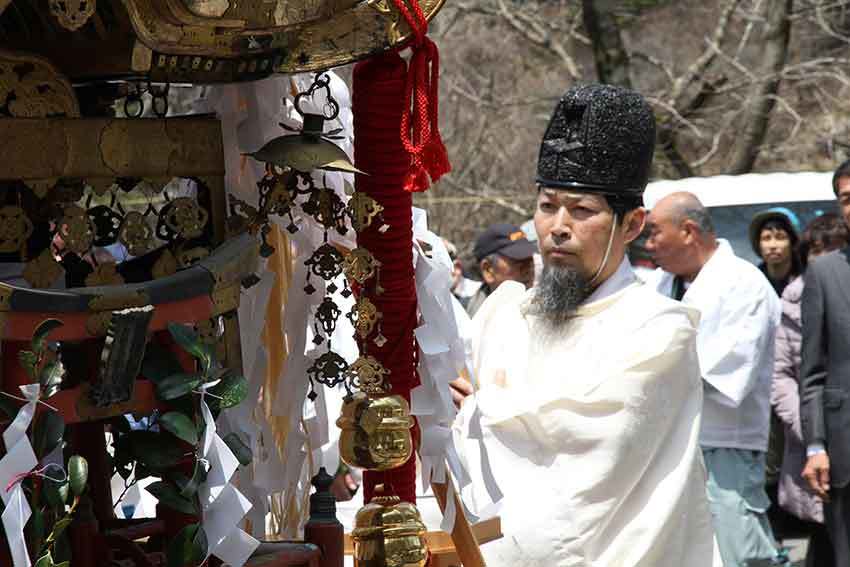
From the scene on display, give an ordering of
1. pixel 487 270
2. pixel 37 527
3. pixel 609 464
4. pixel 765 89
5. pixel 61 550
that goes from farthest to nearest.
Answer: pixel 765 89
pixel 487 270
pixel 609 464
pixel 61 550
pixel 37 527

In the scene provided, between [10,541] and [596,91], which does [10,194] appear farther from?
[596,91]

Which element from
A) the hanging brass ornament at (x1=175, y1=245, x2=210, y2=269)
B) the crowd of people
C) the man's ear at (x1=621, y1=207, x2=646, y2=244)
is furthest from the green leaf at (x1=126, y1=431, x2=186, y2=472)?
the man's ear at (x1=621, y1=207, x2=646, y2=244)

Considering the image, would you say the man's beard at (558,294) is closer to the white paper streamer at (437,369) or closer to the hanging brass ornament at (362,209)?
the white paper streamer at (437,369)

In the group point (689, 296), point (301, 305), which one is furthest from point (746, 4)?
point (301, 305)

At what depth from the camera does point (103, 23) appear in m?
2.77

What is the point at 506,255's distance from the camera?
6.97 metres

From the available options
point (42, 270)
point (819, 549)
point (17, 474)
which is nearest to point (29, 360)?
point (17, 474)

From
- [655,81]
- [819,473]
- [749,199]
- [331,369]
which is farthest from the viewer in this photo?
[655,81]

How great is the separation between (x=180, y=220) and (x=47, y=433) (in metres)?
0.55

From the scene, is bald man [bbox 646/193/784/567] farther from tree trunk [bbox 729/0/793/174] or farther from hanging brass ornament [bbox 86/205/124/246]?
tree trunk [bbox 729/0/793/174]

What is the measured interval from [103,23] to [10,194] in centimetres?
38

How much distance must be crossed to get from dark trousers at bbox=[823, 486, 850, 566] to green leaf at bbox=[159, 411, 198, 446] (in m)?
3.71

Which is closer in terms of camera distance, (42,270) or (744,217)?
(42,270)

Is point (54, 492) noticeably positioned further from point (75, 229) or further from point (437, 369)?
point (437, 369)
